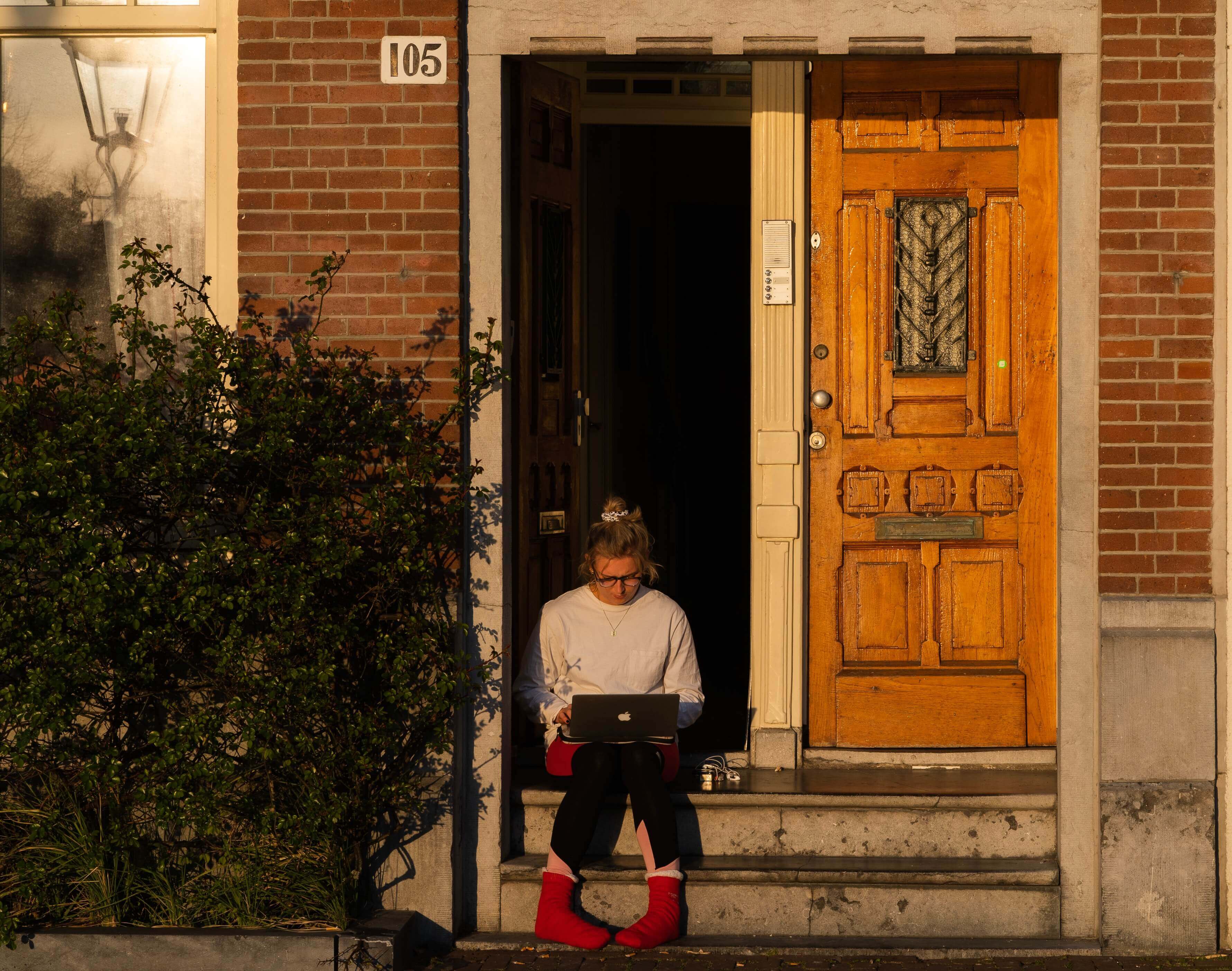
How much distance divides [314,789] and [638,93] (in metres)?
3.70

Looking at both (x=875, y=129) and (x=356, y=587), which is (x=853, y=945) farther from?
(x=875, y=129)

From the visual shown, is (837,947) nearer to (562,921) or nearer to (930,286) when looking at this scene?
(562,921)

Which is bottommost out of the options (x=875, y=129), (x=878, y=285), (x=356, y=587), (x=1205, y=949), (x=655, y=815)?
(x=1205, y=949)

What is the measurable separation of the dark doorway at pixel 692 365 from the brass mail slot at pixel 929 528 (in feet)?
9.97

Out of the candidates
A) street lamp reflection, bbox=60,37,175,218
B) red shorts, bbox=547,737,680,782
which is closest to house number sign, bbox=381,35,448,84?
street lamp reflection, bbox=60,37,175,218

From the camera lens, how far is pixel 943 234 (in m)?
5.80

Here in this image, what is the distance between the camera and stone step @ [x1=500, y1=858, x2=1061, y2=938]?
4984 mm

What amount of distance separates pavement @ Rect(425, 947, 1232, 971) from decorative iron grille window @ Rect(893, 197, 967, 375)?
2363 mm

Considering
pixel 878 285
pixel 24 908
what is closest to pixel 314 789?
pixel 24 908

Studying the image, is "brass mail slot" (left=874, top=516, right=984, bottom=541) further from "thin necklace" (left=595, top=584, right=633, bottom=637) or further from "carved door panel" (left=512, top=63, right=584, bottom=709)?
"carved door panel" (left=512, top=63, right=584, bottom=709)

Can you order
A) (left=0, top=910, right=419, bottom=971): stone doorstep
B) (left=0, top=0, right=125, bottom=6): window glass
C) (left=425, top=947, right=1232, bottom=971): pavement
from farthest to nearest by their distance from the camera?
(left=0, top=0, right=125, bottom=6): window glass → (left=425, top=947, right=1232, bottom=971): pavement → (left=0, top=910, right=419, bottom=971): stone doorstep

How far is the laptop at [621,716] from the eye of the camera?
498 cm

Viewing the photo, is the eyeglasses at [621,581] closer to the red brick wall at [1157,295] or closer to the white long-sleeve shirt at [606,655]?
the white long-sleeve shirt at [606,655]

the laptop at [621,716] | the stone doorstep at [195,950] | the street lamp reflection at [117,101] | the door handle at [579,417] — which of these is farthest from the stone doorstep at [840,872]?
the street lamp reflection at [117,101]
